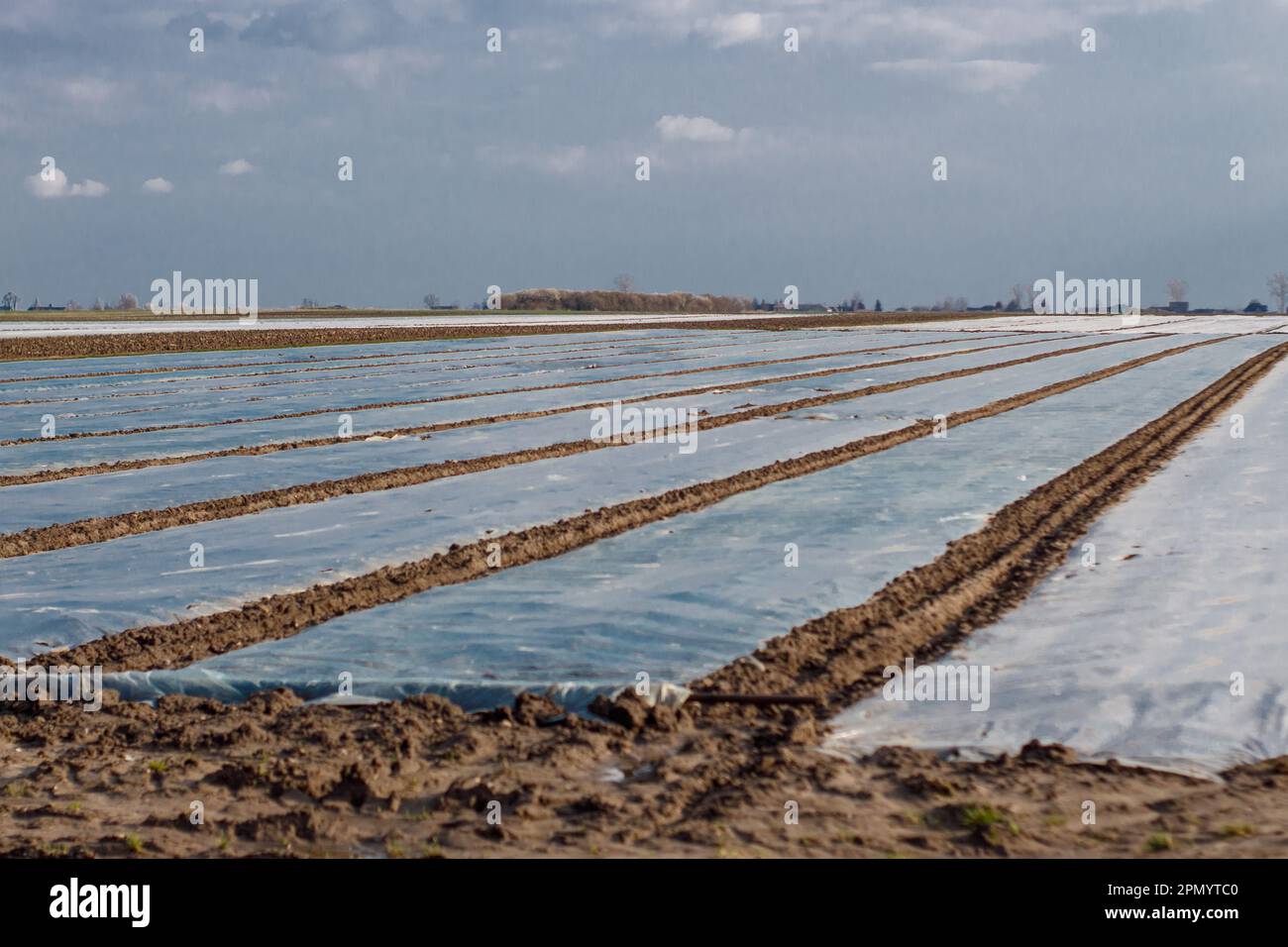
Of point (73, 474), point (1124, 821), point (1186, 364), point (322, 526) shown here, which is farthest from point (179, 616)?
point (1186, 364)

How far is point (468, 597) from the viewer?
24.7 ft

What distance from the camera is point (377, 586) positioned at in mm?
7938

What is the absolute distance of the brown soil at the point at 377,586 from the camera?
6754 mm

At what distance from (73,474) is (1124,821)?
11138mm

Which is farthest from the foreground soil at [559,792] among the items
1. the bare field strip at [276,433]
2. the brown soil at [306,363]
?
the brown soil at [306,363]

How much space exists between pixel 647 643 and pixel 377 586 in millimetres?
2190

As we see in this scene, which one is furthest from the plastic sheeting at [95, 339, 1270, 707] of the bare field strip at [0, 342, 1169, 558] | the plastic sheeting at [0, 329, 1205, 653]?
the bare field strip at [0, 342, 1169, 558]

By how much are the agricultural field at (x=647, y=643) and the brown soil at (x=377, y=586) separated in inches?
1.3

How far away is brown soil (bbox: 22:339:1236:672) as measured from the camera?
6754mm

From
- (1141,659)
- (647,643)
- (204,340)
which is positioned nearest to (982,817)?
(1141,659)

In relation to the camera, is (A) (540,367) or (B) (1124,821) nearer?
(B) (1124,821)

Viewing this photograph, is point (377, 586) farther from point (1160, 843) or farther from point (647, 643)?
point (1160, 843)

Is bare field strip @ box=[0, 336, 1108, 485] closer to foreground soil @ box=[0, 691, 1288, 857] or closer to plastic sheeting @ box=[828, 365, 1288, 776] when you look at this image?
foreground soil @ box=[0, 691, 1288, 857]

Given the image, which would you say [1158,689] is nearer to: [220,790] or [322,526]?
[220,790]
